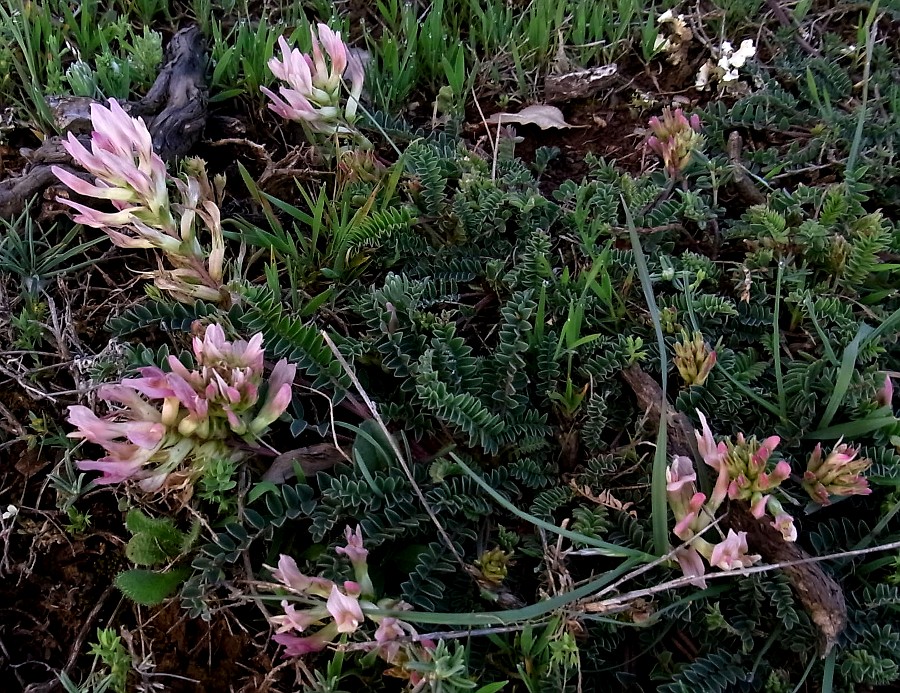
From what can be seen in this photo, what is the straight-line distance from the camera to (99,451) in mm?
1790

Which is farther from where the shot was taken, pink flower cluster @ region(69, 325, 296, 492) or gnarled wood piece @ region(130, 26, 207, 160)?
gnarled wood piece @ region(130, 26, 207, 160)

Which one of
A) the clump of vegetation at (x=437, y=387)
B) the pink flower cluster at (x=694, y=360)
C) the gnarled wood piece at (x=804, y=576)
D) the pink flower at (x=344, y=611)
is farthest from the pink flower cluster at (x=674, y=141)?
the pink flower at (x=344, y=611)

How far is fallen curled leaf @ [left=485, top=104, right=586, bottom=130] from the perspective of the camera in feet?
7.84

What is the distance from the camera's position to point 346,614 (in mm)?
1310

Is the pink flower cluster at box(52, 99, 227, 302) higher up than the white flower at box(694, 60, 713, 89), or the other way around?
the pink flower cluster at box(52, 99, 227, 302)

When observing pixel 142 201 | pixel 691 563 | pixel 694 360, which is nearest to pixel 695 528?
pixel 691 563

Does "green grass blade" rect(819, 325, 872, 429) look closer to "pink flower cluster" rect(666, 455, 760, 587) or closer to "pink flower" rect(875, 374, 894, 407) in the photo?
"pink flower" rect(875, 374, 894, 407)

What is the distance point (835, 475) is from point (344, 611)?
1.00 meters

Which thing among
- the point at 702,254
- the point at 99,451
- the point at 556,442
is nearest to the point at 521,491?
the point at 556,442

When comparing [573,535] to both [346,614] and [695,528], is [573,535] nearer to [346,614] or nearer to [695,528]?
[695,528]

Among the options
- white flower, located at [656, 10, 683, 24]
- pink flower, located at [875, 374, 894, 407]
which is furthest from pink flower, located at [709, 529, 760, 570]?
white flower, located at [656, 10, 683, 24]

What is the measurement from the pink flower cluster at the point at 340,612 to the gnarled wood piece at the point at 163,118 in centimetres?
134

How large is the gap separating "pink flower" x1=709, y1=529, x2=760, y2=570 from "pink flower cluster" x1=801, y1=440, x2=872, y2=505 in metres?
0.27

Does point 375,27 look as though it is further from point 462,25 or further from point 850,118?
point 850,118
